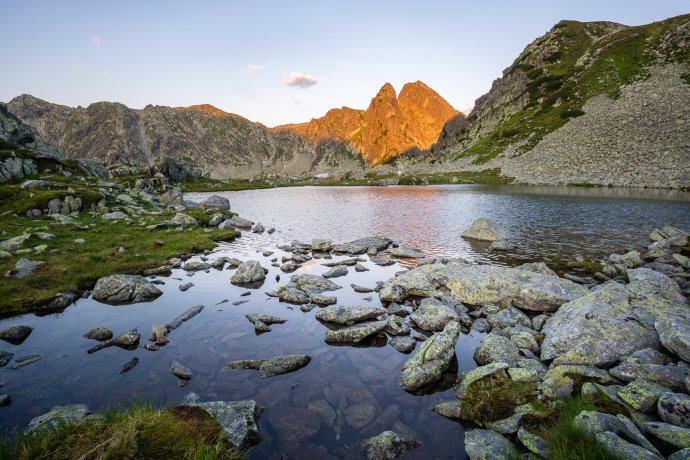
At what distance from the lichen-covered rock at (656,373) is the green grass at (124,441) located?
439 inches

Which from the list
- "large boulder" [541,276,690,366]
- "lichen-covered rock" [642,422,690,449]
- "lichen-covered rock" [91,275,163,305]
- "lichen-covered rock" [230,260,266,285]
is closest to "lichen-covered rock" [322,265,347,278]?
"lichen-covered rock" [230,260,266,285]

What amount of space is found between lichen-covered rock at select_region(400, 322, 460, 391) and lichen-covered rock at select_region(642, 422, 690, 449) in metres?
5.57

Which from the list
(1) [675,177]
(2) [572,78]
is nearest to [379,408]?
(1) [675,177]

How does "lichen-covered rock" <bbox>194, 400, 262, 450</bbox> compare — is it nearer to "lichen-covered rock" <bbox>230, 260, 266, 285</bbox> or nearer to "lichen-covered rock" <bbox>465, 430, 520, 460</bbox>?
"lichen-covered rock" <bbox>465, 430, 520, 460</bbox>

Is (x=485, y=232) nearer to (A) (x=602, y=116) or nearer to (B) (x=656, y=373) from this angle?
(B) (x=656, y=373)

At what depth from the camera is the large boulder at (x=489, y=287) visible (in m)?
17.0

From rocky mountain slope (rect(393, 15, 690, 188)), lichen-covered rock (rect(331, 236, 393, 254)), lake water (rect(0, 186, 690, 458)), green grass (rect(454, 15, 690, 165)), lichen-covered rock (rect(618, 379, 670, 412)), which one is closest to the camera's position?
lichen-covered rock (rect(618, 379, 670, 412))

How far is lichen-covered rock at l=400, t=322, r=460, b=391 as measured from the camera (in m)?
11.3

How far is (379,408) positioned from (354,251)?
22519 mm

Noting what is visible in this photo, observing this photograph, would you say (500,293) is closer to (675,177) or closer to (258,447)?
(258,447)

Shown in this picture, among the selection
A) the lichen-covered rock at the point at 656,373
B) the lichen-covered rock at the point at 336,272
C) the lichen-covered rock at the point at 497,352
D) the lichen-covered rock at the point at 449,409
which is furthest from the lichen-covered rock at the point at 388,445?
the lichen-covered rock at the point at 336,272

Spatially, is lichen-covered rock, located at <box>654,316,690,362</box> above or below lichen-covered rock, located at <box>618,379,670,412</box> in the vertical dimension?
above

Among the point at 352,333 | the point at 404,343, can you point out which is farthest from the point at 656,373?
the point at 352,333

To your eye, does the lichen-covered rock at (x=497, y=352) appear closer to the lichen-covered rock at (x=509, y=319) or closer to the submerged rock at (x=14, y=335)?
the lichen-covered rock at (x=509, y=319)
